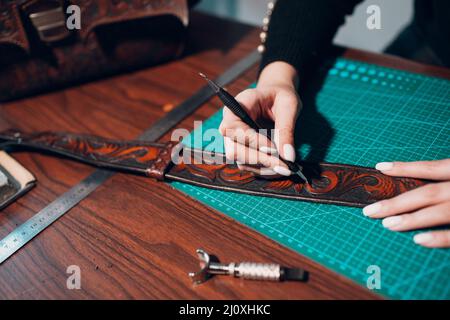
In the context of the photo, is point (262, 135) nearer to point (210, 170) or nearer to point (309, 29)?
point (210, 170)

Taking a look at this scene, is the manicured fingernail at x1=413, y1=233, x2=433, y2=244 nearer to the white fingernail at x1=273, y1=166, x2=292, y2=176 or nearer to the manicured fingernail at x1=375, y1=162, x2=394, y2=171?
the manicured fingernail at x1=375, y1=162, x2=394, y2=171

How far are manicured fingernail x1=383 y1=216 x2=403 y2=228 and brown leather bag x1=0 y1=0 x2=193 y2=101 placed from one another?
86cm

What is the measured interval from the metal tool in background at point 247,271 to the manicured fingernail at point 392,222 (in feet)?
0.63

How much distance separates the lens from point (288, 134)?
2.91 feet

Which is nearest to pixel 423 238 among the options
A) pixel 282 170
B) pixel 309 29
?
pixel 282 170

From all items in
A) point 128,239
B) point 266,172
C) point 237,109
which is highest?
point 237,109

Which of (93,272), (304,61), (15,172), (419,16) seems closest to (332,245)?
(93,272)

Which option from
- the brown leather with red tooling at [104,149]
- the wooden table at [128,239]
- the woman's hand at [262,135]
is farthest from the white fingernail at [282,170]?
the brown leather with red tooling at [104,149]

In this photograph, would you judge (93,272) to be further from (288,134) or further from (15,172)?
(288,134)

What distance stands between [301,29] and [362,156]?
18.6 inches

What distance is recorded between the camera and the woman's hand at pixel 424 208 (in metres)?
0.73

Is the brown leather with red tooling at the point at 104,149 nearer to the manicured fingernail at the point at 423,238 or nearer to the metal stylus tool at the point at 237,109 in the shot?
the metal stylus tool at the point at 237,109

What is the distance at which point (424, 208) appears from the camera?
30.4 inches

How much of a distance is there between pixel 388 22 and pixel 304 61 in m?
1.37
